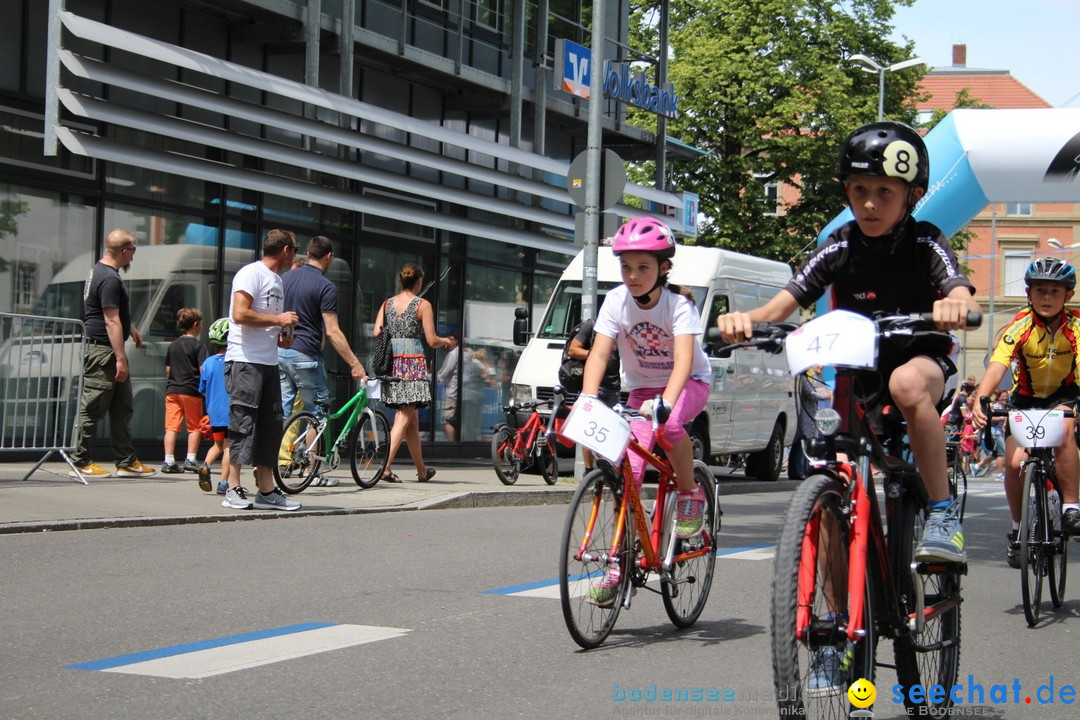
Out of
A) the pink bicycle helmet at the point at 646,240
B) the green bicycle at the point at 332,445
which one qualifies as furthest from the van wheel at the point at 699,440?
the pink bicycle helmet at the point at 646,240

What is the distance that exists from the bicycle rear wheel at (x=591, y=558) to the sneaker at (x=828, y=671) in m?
1.90

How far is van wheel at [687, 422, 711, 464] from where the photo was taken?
16.0 metres

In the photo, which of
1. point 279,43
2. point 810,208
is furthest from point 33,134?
point 810,208

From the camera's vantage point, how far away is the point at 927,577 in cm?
455

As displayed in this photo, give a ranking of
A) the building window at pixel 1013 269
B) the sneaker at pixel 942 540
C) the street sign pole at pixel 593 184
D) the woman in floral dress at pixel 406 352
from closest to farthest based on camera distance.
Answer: the sneaker at pixel 942 540, the woman in floral dress at pixel 406 352, the street sign pole at pixel 593 184, the building window at pixel 1013 269

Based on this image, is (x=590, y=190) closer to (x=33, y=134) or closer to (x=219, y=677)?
(x=33, y=134)

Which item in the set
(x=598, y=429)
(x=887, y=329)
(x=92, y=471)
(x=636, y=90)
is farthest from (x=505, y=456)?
(x=887, y=329)

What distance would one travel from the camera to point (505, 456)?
15.5 meters

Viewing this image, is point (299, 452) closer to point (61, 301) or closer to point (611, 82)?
point (61, 301)

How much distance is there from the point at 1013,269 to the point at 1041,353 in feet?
228

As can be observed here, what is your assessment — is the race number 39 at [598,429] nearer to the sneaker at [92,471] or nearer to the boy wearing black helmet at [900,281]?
the boy wearing black helmet at [900,281]

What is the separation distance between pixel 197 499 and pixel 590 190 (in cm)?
581

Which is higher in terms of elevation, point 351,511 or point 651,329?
point 651,329

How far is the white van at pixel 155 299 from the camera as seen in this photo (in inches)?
594
